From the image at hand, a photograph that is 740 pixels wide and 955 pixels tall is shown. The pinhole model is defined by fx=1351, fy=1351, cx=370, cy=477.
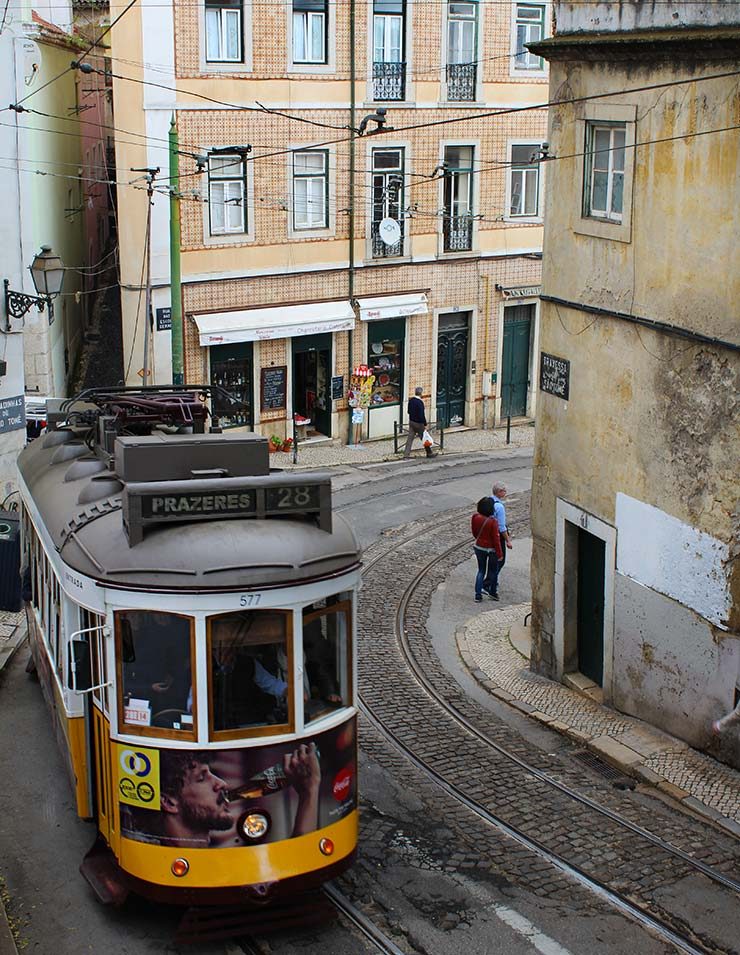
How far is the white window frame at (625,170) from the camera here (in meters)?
11.9

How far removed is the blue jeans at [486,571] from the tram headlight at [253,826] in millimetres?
8518

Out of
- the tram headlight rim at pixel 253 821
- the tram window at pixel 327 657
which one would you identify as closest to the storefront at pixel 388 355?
the tram window at pixel 327 657

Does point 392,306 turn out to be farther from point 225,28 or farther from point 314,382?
point 225,28

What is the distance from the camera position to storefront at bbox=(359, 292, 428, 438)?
83.5 feet

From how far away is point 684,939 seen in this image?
8594 mm

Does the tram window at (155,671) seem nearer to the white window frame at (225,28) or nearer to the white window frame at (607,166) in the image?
the white window frame at (607,166)

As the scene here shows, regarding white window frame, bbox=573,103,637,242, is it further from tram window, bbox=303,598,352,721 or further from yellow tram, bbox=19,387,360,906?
tram window, bbox=303,598,352,721

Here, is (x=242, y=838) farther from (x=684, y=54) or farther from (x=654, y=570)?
(x=684, y=54)

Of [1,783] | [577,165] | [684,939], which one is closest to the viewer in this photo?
[684,939]

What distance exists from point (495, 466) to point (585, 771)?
1275 cm

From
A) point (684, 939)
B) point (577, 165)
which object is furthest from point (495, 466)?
point (684, 939)

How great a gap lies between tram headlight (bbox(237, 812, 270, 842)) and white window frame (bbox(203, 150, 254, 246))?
16392mm

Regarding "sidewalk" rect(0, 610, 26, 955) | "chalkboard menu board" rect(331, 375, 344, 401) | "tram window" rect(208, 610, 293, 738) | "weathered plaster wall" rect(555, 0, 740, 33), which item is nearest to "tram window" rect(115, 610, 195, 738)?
"tram window" rect(208, 610, 293, 738)

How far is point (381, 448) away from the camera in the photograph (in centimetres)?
2544
